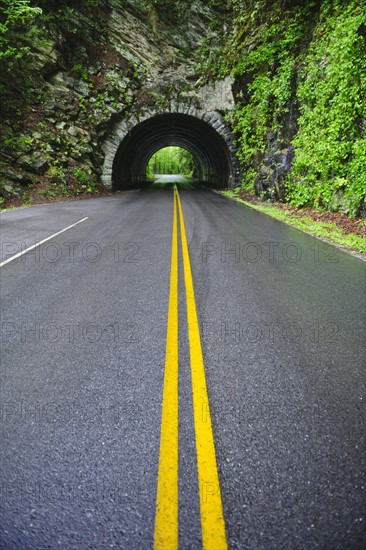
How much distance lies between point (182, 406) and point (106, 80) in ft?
79.6

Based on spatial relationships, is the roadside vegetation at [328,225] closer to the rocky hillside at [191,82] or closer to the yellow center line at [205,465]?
the rocky hillside at [191,82]

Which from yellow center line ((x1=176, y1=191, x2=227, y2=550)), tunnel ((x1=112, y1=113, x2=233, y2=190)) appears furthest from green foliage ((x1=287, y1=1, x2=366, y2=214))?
tunnel ((x1=112, y1=113, x2=233, y2=190))

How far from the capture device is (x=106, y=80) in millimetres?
21078

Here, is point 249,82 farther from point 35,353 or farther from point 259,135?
point 35,353

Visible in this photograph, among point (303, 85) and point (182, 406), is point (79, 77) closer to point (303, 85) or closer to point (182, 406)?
point (303, 85)

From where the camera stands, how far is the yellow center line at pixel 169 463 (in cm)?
163

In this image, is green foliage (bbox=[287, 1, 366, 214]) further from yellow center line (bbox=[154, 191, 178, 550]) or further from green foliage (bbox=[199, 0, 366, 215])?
yellow center line (bbox=[154, 191, 178, 550])

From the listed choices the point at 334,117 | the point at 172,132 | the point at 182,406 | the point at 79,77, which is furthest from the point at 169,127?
the point at 182,406

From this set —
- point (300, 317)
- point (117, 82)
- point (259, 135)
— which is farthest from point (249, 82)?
point (300, 317)

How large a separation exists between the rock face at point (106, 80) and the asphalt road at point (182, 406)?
16.8m

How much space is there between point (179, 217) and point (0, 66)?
14.5 metres

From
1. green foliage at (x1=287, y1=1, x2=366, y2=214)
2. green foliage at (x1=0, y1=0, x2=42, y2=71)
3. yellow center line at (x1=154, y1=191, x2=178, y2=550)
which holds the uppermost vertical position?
green foliage at (x1=0, y1=0, x2=42, y2=71)

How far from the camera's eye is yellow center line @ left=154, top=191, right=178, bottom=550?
1629 millimetres

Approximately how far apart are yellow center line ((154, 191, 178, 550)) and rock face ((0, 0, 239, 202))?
60.3 ft
